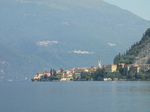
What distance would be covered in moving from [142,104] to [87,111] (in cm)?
1022

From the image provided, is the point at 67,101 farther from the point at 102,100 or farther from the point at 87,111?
the point at 87,111

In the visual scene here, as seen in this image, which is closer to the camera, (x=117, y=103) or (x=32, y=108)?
(x=32, y=108)

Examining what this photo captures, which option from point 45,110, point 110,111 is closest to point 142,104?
point 110,111

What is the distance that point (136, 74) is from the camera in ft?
612

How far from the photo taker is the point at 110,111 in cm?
6794

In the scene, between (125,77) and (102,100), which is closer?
(102,100)

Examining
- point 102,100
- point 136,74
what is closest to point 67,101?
point 102,100

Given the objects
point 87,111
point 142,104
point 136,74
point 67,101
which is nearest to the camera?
point 87,111

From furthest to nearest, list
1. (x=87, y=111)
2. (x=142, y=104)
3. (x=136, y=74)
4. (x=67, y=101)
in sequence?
1. (x=136, y=74)
2. (x=67, y=101)
3. (x=142, y=104)
4. (x=87, y=111)

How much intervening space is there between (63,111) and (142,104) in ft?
39.7

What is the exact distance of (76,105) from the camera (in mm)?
75125

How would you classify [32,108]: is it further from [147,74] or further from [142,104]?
[147,74]

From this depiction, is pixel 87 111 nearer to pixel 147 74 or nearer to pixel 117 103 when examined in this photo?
pixel 117 103

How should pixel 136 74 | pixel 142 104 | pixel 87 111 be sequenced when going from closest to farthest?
pixel 87 111
pixel 142 104
pixel 136 74
